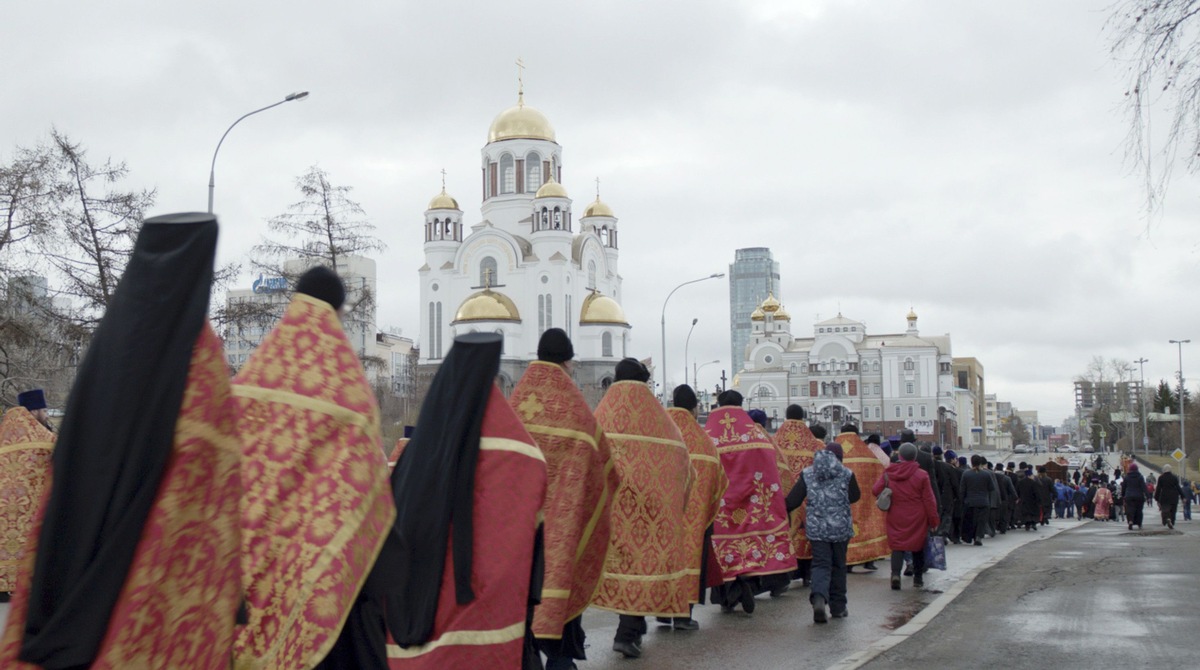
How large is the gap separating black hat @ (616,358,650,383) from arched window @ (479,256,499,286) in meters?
76.7

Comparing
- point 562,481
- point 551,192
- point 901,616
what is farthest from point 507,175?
point 562,481

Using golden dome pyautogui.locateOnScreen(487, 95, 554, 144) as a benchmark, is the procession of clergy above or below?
below

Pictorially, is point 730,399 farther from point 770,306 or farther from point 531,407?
point 770,306

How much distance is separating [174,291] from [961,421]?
6282 inches

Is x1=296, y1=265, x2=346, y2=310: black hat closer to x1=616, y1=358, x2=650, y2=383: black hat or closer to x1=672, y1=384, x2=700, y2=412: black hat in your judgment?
x1=616, y1=358, x2=650, y2=383: black hat

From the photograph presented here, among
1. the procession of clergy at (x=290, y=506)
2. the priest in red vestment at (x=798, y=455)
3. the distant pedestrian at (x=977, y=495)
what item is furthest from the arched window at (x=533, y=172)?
the procession of clergy at (x=290, y=506)

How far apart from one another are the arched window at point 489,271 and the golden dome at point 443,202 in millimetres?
6618

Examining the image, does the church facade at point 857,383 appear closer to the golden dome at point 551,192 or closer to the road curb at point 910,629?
the golden dome at point 551,192

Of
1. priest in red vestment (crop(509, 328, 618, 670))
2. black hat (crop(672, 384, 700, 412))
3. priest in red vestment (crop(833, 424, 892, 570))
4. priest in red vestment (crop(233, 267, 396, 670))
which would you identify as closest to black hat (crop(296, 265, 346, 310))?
priest in red vestment (crop(233, 267, 396, 670))

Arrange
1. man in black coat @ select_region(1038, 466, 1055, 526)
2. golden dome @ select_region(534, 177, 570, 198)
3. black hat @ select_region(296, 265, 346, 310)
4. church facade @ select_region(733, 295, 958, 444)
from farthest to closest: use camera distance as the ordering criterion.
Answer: church facade @ select_region(733, 295, 958, 444) < golden dome @ select_region(534, 177, 570, 198) < man in black coat @ select_region(1038, 466, 1055, 526) < black hat @ select_region(296, 265, 346, 310)

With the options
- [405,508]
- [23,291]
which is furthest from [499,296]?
[405,508]

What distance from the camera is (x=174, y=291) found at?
3.04 metres

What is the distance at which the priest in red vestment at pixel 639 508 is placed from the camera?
30.0 feet

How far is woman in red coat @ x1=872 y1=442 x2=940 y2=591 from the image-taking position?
1348cm
